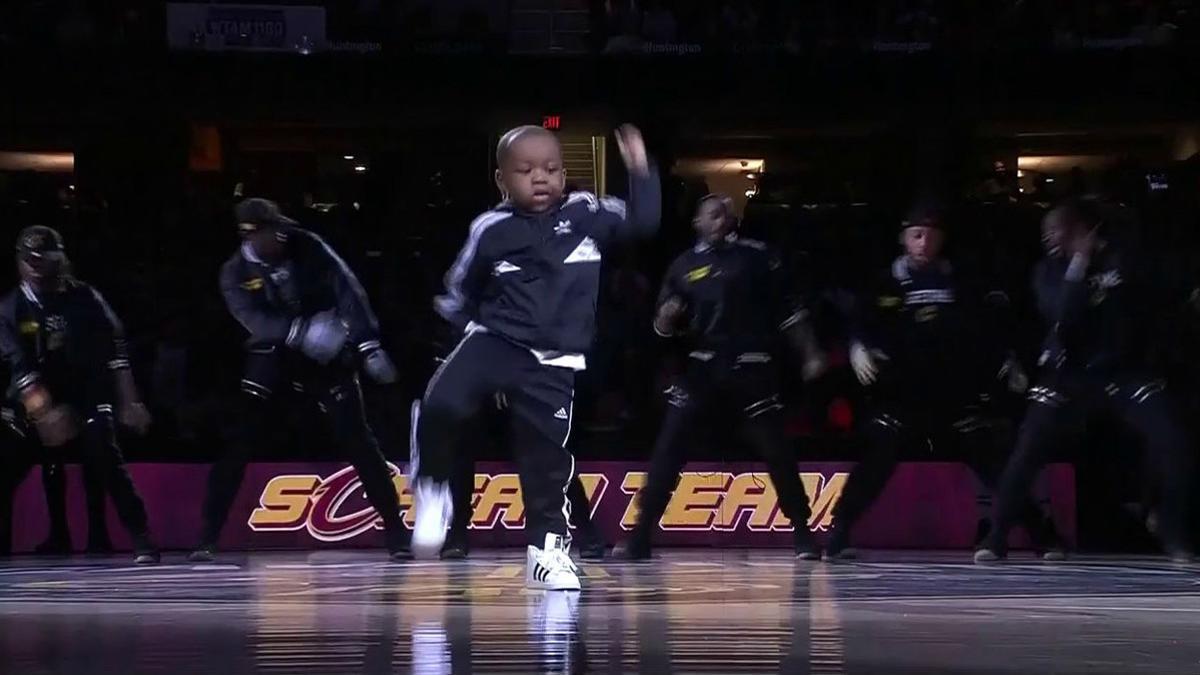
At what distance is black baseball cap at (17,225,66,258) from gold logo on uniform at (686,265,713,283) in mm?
3644

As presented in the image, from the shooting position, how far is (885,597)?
7105 mm

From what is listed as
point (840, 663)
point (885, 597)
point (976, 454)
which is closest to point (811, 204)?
point (976, 454)

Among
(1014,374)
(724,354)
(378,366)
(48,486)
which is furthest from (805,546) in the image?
(48,486)

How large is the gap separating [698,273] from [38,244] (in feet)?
12.4

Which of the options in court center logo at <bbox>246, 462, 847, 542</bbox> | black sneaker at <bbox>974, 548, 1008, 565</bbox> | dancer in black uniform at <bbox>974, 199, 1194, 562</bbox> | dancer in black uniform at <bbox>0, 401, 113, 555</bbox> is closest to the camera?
dancer in black uniform at <bbox>974, 199, 1194, 562</bbox>

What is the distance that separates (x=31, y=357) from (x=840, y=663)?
276 inches

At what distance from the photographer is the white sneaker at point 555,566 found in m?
7.10

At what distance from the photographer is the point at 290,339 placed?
10.0 m

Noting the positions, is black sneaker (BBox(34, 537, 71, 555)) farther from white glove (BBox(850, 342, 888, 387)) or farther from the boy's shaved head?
the boy's shaved head

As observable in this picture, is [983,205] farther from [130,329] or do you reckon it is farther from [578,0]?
[130,329]

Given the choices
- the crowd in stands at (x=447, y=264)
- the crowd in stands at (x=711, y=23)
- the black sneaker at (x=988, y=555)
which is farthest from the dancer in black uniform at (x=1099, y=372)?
the crowd in stands at (x=711, y=23)

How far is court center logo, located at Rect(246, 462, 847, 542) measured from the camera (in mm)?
11703

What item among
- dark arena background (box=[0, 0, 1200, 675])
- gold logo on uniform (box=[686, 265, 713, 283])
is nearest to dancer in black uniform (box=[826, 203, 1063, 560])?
dark arena background (box=[0, 0, 1200, 675])

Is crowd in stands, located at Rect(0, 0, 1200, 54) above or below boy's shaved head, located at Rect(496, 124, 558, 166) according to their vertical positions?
above
